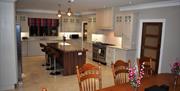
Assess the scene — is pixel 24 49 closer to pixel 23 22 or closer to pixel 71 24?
pixel 23 22

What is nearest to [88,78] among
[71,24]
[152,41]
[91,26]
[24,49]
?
[152,41]

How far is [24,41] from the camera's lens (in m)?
8.38

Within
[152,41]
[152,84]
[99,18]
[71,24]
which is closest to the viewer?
[152,84]

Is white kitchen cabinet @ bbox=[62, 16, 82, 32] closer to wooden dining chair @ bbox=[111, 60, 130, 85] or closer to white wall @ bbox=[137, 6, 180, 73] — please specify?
white wall @ bbox=[137, 6, 180, 73]

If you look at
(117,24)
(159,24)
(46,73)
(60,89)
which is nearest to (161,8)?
(159,24)

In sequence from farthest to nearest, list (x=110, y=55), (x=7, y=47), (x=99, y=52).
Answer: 1. (x=99, y=52)
2. (x=110, y=55)
3. (x=7, y=47)

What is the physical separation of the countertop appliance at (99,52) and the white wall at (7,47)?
13.1 ft

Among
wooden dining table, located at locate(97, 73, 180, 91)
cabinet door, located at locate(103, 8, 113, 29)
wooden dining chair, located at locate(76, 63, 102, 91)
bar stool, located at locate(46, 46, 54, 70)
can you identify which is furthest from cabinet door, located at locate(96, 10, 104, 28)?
wooden dining chair, located at locate(76, 63, 102, 91)

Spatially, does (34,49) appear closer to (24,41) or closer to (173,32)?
(24,41)

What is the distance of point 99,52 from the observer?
7328mm

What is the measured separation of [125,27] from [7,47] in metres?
4.34

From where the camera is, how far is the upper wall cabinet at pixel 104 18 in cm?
682

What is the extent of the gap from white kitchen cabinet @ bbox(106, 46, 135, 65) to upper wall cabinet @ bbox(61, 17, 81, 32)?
381 cm

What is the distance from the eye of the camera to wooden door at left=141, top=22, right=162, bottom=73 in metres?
5.27
